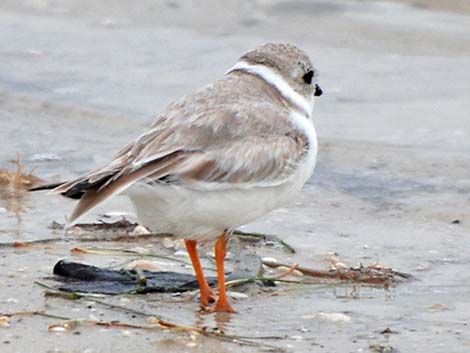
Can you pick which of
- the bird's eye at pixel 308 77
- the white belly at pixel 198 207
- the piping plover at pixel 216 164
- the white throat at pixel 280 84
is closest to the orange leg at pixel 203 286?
the piping plover at pixel 216 164

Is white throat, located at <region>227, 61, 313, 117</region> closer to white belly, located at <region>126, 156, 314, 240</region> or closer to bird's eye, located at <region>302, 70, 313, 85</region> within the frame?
bird's eye, located at <region>302, 70, 313, 85</region>

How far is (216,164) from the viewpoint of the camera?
15.5 feet

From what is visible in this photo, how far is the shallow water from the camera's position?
473 cm

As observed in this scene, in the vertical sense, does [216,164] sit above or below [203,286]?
above

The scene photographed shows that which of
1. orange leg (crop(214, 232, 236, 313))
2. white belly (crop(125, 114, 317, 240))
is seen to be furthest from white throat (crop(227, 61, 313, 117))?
orange leg (crop(214, 232, 236, 313))

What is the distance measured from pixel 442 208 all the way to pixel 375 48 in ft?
12.8

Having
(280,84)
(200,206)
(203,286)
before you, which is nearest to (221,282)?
(203,286)

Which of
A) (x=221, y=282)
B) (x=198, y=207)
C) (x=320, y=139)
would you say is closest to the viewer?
(x=198, y=207)

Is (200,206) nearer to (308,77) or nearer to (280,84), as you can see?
(280,84)

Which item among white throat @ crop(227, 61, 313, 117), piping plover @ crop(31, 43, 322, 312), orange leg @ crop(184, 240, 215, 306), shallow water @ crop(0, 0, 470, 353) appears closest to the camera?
piping plover @ crop(31, 43, 322, 312)

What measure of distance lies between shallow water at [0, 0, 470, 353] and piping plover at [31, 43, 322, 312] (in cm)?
38

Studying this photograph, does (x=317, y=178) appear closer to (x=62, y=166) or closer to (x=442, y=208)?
(x=442, y=208)

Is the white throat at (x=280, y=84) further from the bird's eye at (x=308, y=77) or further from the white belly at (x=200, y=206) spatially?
the white belly at (x=200, y=206)

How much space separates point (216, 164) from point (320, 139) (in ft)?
11.6
